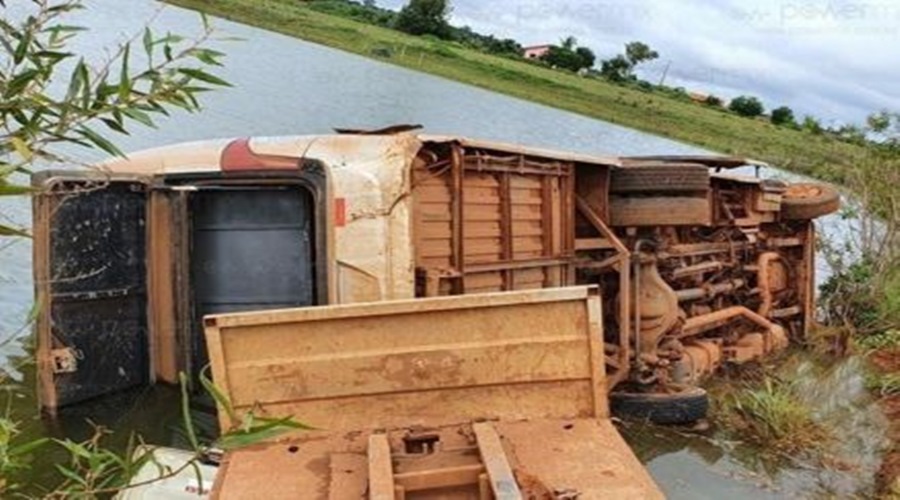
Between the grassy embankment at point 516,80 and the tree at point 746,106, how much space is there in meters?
9.89

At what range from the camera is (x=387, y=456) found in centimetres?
341

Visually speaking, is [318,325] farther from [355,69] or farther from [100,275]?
[355,69]

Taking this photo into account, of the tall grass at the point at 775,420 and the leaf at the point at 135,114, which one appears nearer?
the leaf at the point at 135,114

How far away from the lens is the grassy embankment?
33.5 metres

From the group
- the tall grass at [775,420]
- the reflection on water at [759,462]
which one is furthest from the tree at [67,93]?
the tall grass at [775,420]

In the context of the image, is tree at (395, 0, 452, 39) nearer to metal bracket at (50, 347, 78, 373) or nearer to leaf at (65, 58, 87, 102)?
metal bracket at (50, 347, 78, 373)

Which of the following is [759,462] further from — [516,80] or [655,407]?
[516,80]

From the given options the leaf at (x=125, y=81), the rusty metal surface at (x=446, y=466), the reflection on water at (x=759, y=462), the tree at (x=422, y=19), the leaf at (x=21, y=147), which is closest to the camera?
the leaf at (x=21, y=147)

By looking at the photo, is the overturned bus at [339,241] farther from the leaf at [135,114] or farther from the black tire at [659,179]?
the leaf at [135,114]

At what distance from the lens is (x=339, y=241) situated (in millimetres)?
5668

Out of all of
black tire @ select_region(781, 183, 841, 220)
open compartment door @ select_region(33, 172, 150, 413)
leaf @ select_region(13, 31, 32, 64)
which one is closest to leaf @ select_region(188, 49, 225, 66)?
leaf @ select_region(13, 31, 32, 64)

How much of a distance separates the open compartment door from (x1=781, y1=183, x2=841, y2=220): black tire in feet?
24.3

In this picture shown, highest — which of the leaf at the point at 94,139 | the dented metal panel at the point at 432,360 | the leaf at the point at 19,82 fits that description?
the leaf at the point at 19,82

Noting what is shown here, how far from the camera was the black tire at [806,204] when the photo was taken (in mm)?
11180
